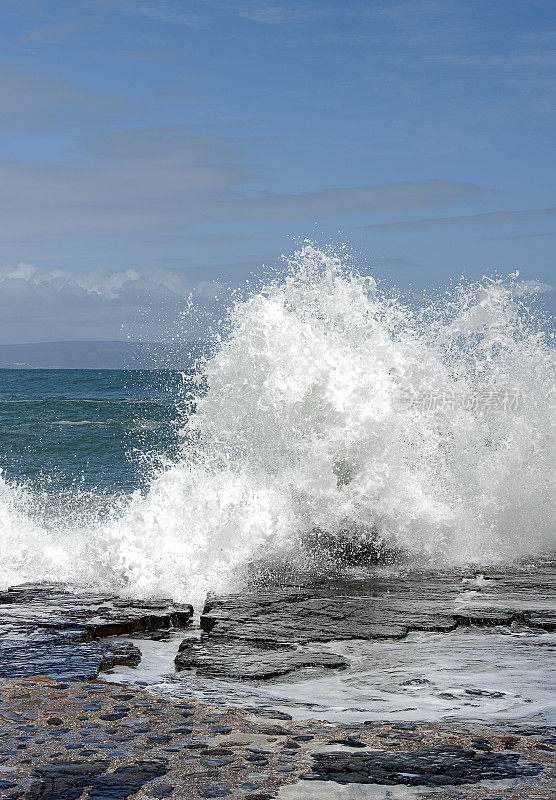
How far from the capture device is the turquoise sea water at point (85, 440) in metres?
13.6

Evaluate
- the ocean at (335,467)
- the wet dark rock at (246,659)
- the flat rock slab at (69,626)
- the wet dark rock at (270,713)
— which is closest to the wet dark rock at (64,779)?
the wet dark rock at (270,713)

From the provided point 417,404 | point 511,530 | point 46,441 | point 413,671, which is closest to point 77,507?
point 417,404

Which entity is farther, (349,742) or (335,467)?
(335,467)

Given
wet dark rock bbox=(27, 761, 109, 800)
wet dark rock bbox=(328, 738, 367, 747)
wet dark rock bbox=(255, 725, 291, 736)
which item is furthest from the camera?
wet dark rock bbox=(255, 725, 291, 736)

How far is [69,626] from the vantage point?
489 cm

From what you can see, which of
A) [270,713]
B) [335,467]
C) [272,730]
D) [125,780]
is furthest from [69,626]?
[335,467]

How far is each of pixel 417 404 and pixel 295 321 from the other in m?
1.44

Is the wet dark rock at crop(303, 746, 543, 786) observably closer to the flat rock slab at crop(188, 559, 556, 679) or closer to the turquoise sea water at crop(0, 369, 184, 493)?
the flat rock slab at crop(188, 559, 556, 679)

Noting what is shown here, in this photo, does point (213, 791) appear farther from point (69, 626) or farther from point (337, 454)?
point (337, 454)

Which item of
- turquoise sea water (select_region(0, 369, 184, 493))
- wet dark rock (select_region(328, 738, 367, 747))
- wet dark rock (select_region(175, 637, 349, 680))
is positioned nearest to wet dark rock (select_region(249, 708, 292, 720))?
wet dark rock (select_region(328, 738, 367, 747))

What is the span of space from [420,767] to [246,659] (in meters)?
1.66

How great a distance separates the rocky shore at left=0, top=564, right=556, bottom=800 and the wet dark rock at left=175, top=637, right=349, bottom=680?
0.01 m

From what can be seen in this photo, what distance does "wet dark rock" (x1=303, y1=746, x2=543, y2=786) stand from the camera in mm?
2771

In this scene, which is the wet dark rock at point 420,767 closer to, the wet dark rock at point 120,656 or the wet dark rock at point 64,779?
the wet dark rock at point 64,779
